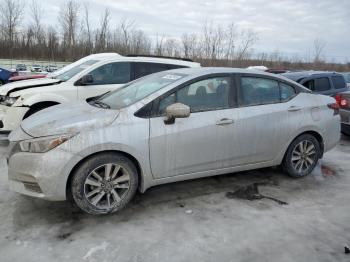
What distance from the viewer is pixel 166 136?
13.0 feet

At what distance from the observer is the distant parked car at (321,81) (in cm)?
916

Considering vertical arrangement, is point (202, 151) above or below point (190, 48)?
below

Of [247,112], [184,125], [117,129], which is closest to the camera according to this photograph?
[117,129]

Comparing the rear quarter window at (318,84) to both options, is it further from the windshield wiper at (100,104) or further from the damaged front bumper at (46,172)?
the damaged front bumper at (46,172)

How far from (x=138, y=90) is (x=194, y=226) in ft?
6.09

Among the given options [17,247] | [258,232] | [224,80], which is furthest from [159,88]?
[17,247]

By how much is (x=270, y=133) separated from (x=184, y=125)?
1.31m

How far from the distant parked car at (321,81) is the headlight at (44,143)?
7.09 meters

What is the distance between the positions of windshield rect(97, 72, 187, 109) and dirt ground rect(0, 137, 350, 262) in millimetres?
1189

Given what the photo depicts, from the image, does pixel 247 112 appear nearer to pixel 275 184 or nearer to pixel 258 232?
pixel 275 184

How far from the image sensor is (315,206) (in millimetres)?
4238

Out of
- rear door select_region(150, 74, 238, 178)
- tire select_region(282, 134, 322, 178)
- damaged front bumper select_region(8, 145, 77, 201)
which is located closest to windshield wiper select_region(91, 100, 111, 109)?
rear door select_region(150, 74, 238, 178)

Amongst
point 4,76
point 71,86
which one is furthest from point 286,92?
point 4,76

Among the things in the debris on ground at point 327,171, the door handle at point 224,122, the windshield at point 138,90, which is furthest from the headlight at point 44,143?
the debris on ground at point 327,171
